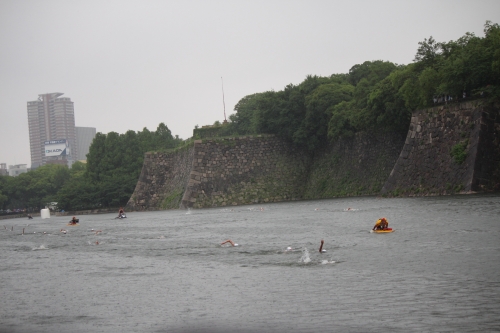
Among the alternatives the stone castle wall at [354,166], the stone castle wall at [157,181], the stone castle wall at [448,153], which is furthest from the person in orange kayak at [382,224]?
the stone castle wall at [157,181]

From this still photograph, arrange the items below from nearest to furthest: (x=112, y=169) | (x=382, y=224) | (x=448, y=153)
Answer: (x=382, y=224)
(x=448, y=153)
(x=112, y=169)

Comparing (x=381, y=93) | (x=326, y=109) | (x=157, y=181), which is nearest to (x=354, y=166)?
(x=326, y=109)

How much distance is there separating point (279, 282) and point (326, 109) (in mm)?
→ 60399

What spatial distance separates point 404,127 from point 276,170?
Result: 22.1m

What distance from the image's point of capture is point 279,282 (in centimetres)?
2166

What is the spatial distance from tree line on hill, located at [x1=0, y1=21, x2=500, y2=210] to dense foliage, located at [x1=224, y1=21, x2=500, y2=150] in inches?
2.8

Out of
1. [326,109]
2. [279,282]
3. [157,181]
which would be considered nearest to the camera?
[279,282]

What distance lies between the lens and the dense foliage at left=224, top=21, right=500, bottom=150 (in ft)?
164

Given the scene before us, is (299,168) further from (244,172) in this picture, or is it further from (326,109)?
(326,109)

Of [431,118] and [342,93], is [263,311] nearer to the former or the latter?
[431,118]

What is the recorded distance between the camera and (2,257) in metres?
35.8

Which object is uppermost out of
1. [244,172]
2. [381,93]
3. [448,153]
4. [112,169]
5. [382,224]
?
[381,93]

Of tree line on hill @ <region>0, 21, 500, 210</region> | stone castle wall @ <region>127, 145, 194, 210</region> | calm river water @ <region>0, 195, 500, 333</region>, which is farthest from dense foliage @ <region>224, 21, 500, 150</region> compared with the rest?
calm river water @ <region>0, 195, 500, 333</region>

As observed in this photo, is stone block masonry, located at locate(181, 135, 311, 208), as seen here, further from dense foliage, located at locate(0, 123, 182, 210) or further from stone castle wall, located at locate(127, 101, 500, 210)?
dense foliage, located at locate(0, 123, 182, 210)
